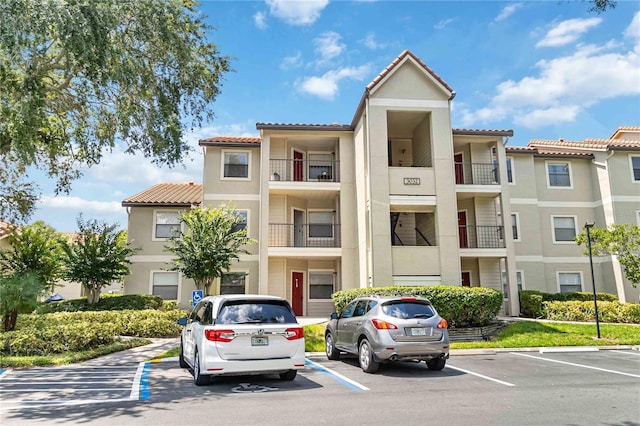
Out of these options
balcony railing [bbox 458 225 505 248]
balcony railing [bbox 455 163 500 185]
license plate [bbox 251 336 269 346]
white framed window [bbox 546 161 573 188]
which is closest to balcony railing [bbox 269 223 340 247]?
balcony railing [bbox 458 225 505 248]

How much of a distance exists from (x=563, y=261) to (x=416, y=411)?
70.5 ft

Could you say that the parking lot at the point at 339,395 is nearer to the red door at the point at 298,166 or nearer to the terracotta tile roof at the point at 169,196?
the red door at the point at 298,166

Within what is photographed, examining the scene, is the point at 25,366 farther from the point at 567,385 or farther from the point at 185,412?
the point at 567,385

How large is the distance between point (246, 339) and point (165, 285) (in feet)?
55.9

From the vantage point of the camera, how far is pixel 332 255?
21.0 meters

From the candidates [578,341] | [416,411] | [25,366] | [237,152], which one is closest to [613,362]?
[578,341]

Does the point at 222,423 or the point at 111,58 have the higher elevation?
the point at 111,58

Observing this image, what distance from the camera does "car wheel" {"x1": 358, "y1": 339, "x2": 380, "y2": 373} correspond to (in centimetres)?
972

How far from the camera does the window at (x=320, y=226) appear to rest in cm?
2327

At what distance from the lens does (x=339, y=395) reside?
7715mm

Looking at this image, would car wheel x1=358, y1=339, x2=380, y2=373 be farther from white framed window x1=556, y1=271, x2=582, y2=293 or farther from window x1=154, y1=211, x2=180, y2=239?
white framed window x1=556, y1=271, x2=582, y2=293

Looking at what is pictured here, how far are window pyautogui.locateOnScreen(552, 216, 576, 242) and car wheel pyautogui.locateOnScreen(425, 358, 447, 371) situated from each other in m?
17.9

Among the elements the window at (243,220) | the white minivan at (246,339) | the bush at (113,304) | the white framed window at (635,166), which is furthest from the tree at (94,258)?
the white framed window at (635,166)

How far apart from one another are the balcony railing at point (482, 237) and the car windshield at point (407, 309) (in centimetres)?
1309
